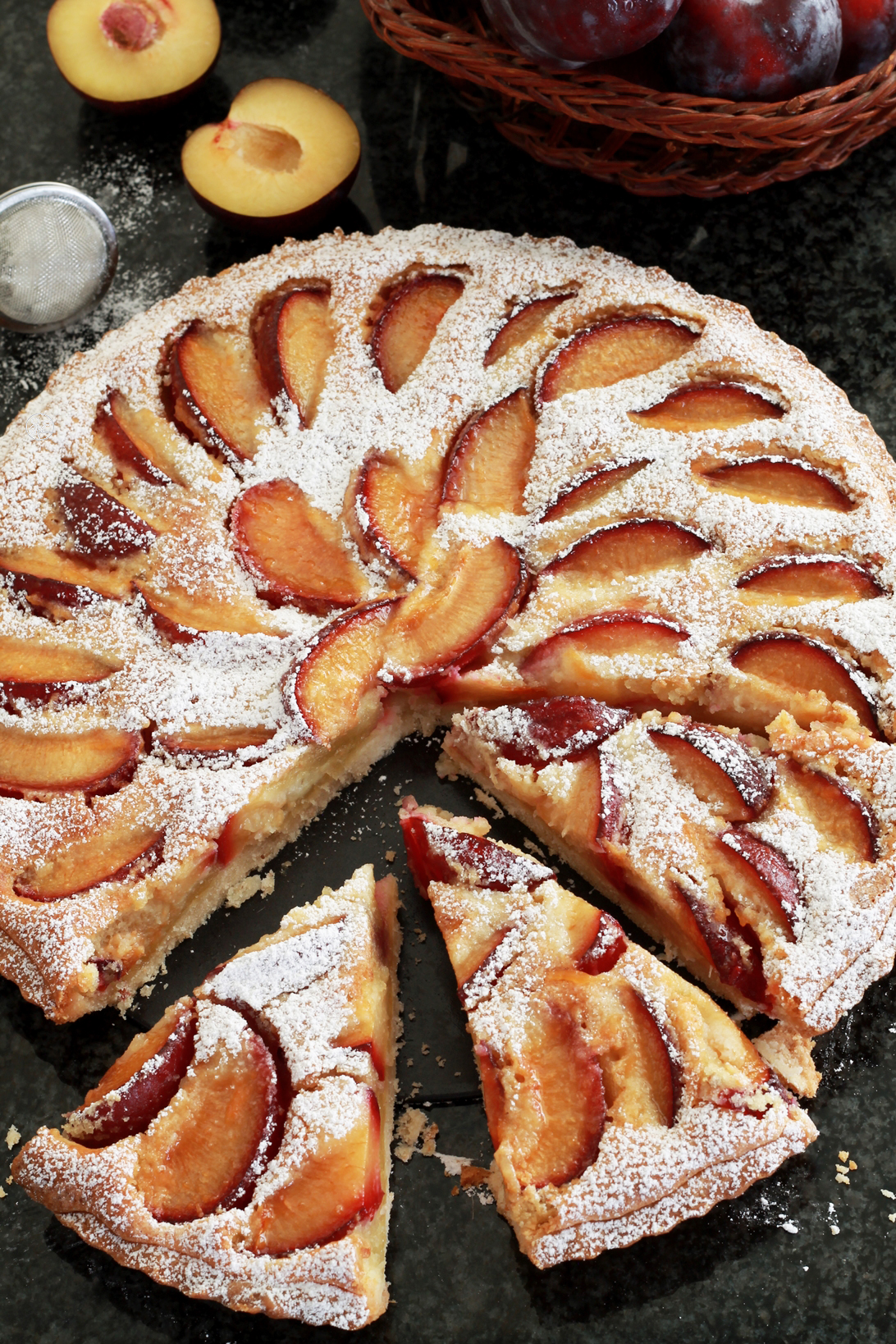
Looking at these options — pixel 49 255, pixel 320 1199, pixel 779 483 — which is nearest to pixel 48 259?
pixel 49 255

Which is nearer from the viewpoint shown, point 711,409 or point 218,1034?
point 218,1034

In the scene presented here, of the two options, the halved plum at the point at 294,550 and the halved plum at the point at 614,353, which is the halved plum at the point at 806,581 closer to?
the halved plum at the point at 614,353

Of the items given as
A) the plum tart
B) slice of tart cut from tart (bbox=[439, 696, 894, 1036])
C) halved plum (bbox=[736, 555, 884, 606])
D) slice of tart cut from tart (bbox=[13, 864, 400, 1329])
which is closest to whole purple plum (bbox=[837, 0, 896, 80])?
the plum tart

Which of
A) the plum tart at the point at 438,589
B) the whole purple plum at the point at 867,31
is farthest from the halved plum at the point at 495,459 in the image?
the whole purple plum at the point at 867,31

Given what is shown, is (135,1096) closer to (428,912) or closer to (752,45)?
(428,912)


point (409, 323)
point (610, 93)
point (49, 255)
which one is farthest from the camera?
point (49, 255)

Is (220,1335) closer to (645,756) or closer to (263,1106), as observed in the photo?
(263,1106)
